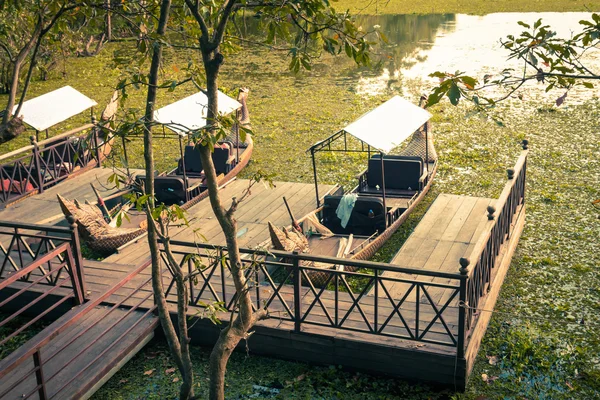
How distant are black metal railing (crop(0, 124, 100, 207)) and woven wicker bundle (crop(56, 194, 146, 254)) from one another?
5.51 ft

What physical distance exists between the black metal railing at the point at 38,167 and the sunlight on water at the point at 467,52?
31.2ft

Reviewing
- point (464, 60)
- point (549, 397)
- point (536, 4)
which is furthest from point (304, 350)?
point (536, 4)

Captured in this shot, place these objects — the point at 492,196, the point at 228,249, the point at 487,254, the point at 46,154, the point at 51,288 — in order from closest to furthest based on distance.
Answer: the point at 228,249 < the point at 487,254 < the point at 51,288 < the point at 492,196 < the point at 46,154

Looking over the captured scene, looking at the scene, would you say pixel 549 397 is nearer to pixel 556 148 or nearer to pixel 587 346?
pixel 587 346

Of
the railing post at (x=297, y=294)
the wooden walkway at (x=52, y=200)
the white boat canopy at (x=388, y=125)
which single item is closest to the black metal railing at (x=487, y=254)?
the railing post at (x=297, y=294)

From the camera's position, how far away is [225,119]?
5.12 meters

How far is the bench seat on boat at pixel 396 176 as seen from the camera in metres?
11.6

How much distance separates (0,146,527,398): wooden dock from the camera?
6805 millimetres

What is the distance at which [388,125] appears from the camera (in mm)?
10820

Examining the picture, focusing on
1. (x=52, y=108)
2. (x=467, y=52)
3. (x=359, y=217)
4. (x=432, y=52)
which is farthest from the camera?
(x=432, y=52)

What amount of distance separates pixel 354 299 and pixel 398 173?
4.96 metres

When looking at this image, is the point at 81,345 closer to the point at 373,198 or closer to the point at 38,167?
the point at 373,198

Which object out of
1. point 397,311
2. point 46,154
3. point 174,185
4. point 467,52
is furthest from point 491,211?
point 467,52

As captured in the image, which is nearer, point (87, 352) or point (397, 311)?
point (397, 311)
